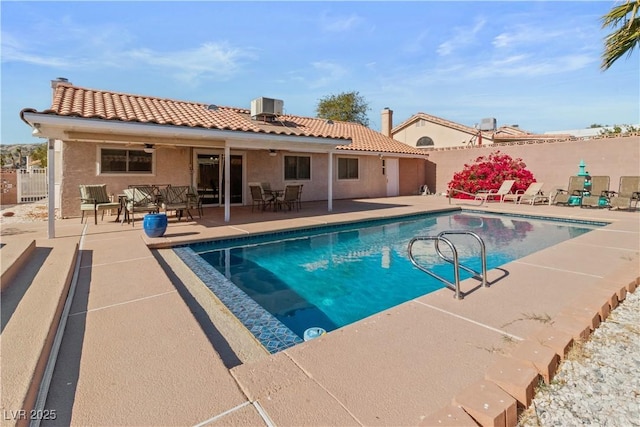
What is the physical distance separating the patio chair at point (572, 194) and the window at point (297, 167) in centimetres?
1141

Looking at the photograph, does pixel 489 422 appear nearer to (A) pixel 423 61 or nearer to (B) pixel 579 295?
(B) pixel 579 295

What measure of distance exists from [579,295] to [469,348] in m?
2.14

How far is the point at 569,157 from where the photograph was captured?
1623cm

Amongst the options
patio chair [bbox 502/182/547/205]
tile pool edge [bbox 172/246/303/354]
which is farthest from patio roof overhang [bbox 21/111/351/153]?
patio chair [bbox 502/182/547/205]

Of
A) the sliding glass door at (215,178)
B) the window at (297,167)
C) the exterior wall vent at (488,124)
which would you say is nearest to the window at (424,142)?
the exterior wall vent at (488,124)

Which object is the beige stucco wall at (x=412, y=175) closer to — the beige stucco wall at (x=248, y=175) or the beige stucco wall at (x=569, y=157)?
the beige stucco wall at (x=248, y=175)

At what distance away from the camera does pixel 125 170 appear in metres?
11.6

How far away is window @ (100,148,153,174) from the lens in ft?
36.7

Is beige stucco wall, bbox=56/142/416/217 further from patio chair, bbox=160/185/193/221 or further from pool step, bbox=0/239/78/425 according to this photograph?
pool step, bbox=0/239/78/425

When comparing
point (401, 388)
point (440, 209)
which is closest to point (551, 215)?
point (440, 209)

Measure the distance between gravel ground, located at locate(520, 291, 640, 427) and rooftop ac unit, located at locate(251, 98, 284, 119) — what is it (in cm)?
1305

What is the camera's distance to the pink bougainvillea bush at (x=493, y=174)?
17.3 meters

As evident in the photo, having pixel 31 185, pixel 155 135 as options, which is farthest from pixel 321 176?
pixel 31 185

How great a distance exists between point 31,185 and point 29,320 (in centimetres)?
1737
